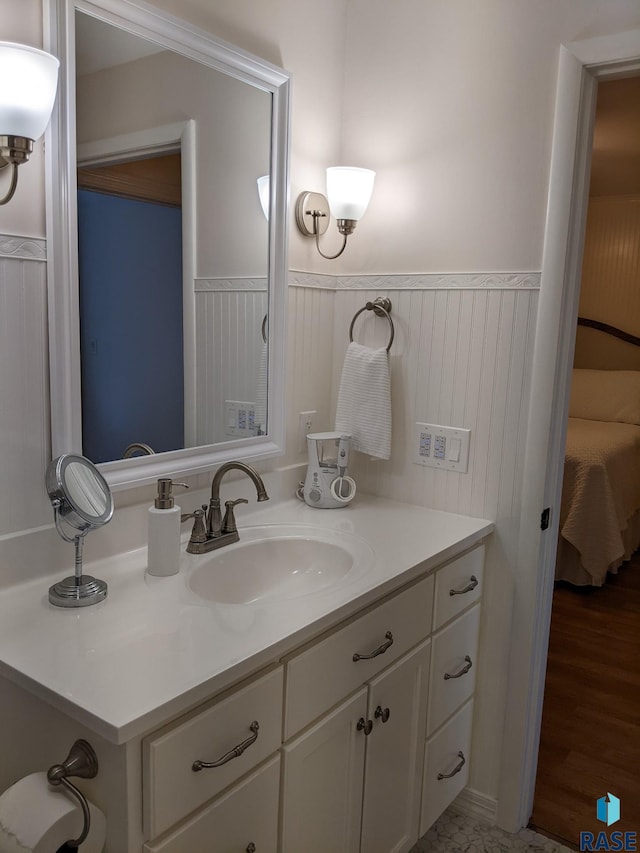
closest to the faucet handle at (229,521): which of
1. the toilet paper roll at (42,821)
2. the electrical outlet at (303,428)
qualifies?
the electrical outlet at (303,428)

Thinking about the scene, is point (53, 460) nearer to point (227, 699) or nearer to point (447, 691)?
point (227, 699)

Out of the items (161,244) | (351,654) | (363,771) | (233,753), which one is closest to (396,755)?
(363,771)

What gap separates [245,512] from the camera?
6.13ft

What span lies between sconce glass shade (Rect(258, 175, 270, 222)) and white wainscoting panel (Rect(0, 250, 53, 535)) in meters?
0.70

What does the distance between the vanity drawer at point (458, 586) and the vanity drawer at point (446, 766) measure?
316 millimetres

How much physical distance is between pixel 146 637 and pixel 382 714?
0.62 meters

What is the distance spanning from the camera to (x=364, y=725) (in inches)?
58.2

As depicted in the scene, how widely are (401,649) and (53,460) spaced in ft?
2.80

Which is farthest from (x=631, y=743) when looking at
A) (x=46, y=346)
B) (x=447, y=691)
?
(x=46, y=346)

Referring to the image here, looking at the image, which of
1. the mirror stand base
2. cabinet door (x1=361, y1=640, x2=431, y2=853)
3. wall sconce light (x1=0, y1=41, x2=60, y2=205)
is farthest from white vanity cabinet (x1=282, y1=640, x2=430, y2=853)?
wall sconce light (x1=0, y1=41, x2=60, y2=205)

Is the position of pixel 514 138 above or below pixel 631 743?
above

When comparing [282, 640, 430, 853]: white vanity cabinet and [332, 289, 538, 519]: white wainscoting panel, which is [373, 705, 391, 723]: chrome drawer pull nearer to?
[282, 640, 430, 853]: white vanity cabinet

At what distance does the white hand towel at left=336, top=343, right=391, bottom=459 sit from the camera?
6.55 feet

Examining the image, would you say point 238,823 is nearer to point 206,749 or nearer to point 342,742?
point 206,749
